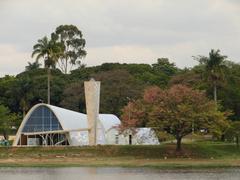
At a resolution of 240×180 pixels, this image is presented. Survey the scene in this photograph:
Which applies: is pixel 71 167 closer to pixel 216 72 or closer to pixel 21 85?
pixel 216 72

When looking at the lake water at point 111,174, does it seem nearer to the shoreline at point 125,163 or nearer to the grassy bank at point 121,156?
the shoreline at point 125,163

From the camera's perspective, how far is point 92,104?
8544cm

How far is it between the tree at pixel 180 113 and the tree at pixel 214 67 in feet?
70.1

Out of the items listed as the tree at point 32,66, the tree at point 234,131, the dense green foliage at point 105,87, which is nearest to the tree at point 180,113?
the tree at point 234,131

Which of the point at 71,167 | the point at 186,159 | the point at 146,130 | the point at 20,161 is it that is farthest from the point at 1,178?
the point at 146,130

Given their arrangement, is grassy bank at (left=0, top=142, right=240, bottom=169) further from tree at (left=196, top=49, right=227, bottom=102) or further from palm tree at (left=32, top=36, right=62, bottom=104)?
palm tree at (left=32, top=36, right=62, bottom=104)

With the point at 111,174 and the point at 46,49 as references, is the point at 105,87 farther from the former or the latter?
the point at 111,174

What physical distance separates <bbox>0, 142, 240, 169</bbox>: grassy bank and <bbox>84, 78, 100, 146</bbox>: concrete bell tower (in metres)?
8.13

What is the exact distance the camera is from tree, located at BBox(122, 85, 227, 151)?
74.8 m

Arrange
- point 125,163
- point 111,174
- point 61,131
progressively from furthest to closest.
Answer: point 61,131 → point 125,163 → point 111,174

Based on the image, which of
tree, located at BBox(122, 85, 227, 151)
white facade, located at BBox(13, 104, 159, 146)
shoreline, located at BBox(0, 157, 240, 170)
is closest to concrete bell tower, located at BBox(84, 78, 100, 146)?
white facade, located at BBox(13, 104, 159, 146)

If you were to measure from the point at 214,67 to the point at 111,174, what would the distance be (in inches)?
1897

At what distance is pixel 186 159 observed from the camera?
7194 centimetres

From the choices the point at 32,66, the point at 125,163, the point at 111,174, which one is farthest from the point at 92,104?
the point at 32,66
